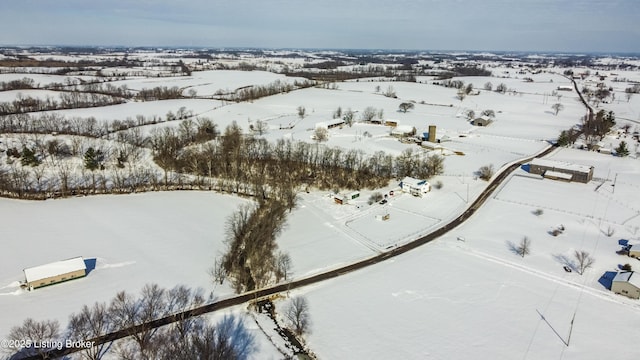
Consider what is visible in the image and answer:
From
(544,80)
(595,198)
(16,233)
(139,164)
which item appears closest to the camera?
(16,233)

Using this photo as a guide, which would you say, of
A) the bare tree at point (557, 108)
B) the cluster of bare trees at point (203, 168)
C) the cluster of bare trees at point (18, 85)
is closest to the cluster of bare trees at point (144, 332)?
the cluster of bare trees at point (203, 168)

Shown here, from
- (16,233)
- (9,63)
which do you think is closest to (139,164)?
(16,233)

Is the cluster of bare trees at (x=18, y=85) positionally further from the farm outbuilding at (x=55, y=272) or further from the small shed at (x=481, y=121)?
the small shed at (x=481, y=121)

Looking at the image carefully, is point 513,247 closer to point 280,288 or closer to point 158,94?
point 280,288

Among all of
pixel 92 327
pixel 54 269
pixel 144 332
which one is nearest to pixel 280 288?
pixel 144 332

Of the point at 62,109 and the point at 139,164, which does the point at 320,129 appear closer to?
the point at 139,164
